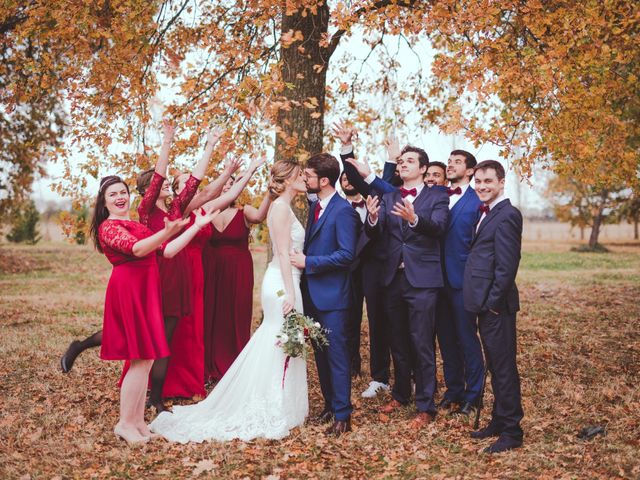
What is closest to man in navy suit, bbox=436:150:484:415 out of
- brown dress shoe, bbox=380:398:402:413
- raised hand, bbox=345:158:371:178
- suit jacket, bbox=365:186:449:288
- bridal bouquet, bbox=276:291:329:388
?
suit jacket, bbox=365:186:449:288

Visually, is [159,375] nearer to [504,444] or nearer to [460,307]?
[460,307]

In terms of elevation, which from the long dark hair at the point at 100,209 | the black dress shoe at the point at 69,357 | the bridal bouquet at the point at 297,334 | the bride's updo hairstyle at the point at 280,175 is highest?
the bride's updo hairstyle at the point at 280,175

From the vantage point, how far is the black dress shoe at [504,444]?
534 centimetres

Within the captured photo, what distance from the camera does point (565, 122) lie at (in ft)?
27.7

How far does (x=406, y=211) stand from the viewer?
5.79 m

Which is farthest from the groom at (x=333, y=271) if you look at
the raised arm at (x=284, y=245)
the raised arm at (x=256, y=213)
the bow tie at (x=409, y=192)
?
the raised arm at (x=256, y=213)

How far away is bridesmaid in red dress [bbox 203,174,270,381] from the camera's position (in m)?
7.41

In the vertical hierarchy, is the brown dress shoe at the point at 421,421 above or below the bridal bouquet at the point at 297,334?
below

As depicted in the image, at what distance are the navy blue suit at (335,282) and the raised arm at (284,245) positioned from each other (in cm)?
19

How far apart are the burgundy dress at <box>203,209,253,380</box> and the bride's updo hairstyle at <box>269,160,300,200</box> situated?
1.56 metres

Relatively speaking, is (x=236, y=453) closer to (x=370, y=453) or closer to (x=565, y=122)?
(x=370, y=453)

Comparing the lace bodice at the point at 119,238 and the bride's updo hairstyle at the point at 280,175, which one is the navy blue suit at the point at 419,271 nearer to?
the bride's updo hairstyle at the point at 280,175

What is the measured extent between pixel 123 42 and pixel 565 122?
5.98m

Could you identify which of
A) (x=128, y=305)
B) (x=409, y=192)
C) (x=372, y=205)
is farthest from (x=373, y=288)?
(x=128, y=305)
